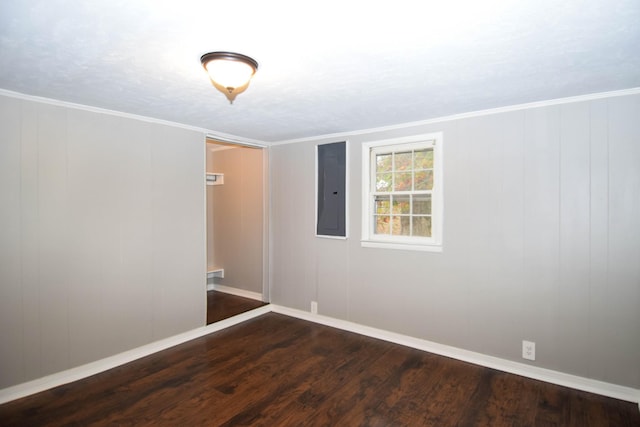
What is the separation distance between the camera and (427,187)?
3602mm

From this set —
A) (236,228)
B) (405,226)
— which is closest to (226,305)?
(236,228)

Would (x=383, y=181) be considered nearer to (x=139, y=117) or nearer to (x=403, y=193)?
(x=403, y=193)

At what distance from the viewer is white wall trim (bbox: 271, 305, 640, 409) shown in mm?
2688

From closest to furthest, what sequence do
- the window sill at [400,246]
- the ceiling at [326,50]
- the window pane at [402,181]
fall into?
the ceiling at [326,50] < the window sill at [400,246] < the window pane at [402,181]

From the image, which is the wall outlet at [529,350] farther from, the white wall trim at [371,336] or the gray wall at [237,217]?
the gray wall at [237,217]

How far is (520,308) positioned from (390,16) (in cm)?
271

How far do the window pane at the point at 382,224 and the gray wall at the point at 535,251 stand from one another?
0.24 m

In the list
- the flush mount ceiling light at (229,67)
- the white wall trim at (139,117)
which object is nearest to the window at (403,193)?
the white wall trim at (139,117)

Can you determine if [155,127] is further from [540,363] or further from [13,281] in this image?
[540,363]

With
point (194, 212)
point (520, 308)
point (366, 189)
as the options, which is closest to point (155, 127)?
point (194, 212)

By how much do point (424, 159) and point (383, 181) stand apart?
0.53 metres

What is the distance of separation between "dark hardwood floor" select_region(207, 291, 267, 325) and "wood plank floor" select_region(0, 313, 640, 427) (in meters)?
0.87

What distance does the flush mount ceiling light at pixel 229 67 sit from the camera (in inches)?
77.0

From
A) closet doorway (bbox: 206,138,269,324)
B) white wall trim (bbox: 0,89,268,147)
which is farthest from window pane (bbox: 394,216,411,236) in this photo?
white wall trim (bbox: 0,89,268,147)
